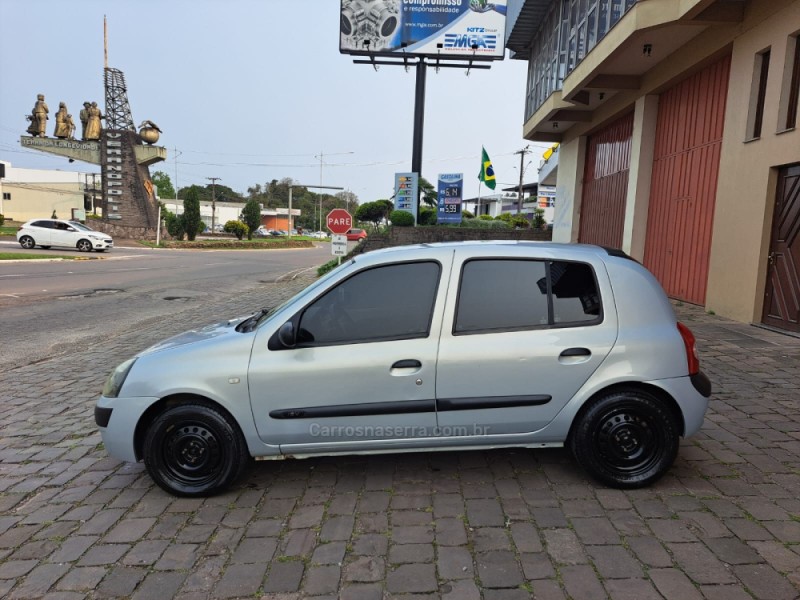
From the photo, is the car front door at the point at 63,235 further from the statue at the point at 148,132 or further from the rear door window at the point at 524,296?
the rear door window at the point at 524,296

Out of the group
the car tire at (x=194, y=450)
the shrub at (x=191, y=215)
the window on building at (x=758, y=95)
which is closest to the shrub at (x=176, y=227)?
the shrub at (x=191, y=215)

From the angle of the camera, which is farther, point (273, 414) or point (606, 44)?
point (606, 44)

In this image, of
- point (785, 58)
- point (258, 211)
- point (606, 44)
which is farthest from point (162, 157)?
point (785, 58)

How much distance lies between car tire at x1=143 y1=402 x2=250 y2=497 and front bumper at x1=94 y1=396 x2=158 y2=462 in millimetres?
99

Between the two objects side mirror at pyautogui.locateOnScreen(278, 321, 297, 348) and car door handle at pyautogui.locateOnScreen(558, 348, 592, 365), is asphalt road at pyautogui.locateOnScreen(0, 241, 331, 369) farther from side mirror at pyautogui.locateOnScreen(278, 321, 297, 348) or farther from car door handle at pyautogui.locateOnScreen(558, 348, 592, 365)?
car door handle at pyautogui.locateOnScreen(558, 348, 592, 365)

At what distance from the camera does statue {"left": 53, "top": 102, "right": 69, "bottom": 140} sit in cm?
4353

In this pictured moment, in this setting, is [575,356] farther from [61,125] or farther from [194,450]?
[61,125]

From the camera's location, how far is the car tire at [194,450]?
336cm

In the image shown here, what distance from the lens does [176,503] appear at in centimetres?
341

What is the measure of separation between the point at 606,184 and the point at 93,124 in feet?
139

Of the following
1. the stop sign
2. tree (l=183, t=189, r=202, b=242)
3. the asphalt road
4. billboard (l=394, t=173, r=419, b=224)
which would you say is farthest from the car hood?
tree (l=183, t=189, r=202, b=242)

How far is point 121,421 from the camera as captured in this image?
3.40 metres

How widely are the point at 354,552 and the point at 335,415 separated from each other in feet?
2.58

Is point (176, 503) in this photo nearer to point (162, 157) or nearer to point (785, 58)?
point (785, 58)
